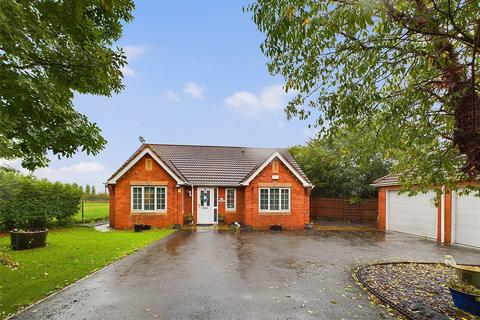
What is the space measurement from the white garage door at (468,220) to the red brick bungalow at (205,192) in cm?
878

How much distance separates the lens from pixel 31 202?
17422 mm

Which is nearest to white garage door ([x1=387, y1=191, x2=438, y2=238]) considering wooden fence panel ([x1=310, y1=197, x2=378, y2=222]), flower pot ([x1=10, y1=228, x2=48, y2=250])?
wooden fence panel ([x1=310, y1=197, x2=378, y2=222])

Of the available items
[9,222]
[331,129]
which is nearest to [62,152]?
[331,129]

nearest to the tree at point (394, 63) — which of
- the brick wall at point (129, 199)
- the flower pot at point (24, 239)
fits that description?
the flower pot at point (24, 239)

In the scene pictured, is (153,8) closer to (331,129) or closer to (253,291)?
(331,129)

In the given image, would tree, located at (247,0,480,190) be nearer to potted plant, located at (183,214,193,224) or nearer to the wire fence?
potted plant, located at (183,214,193,224)

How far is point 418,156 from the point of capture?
7402mm

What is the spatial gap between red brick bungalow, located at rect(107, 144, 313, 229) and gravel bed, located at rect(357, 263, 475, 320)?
10.8 meters

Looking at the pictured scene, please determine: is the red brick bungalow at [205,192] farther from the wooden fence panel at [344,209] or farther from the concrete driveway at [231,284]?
the concrete driveway at [231,284]

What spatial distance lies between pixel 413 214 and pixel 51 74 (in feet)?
62.2

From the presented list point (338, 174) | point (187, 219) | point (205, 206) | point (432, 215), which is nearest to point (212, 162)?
point (205, 206)

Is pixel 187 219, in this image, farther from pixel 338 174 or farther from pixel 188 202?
pixel 338 174

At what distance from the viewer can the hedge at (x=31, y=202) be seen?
16.9 m

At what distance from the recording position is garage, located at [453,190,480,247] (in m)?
13.7
